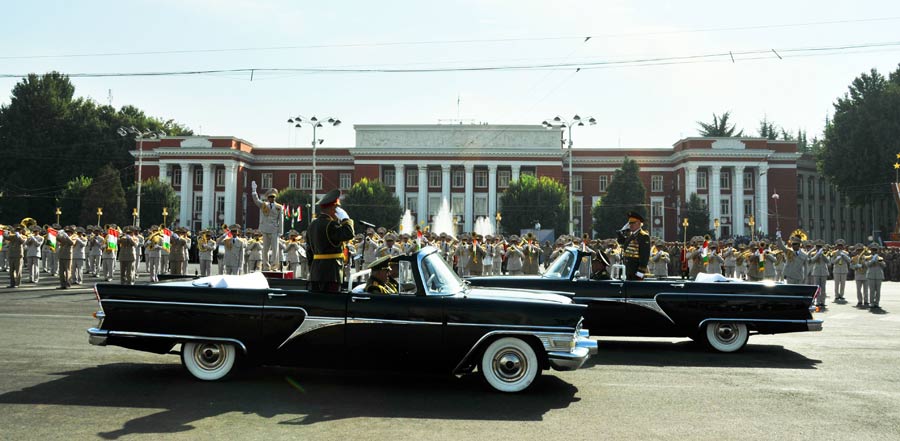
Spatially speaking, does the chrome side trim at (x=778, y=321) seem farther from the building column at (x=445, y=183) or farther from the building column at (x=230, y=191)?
the building column at (x=230, y=191)

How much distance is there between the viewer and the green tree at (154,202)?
74938 mm

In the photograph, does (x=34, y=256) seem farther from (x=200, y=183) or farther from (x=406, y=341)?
(x=200, y=183)

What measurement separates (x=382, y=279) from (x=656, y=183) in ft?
282

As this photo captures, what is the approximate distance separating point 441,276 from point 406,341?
0.84m

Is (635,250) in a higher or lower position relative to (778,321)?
higher

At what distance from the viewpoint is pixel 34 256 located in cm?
2255

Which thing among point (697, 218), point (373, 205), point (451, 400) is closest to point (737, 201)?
point (697, 218)

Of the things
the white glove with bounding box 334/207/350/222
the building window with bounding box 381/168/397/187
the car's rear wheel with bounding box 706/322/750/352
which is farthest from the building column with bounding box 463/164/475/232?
the white glove with bounding box 334/207/350/222

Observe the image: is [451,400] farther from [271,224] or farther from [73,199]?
[73,199]

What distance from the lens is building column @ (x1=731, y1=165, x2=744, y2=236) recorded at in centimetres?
8256

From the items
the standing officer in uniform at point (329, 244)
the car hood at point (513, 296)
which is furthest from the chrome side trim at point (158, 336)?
the car hood at point (513, 296)

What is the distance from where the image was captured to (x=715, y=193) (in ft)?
273

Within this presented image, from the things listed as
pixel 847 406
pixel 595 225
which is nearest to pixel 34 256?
pixel 847 406

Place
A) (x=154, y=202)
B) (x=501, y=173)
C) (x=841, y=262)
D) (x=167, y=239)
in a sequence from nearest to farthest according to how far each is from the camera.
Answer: (x=841, y=262)
(x=167, y=239)
(x=154, y=202)
(x=501, y=173)
